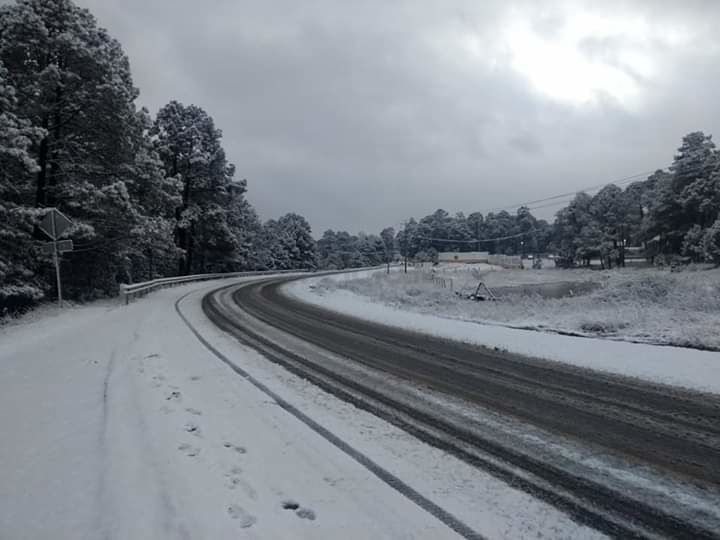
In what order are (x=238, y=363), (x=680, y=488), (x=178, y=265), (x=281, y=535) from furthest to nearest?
(x=178, y=265) < (x=238, y=363) < (x=680, y=488) < (x=281, y=535)

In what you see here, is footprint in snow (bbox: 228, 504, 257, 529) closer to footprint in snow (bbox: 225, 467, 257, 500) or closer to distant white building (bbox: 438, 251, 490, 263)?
footprint in snow (bbox: 225, 467, 257, 500)

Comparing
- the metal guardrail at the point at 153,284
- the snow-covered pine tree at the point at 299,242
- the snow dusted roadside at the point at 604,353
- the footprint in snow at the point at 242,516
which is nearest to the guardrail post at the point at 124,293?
the metal guardrail at the point at 153,284

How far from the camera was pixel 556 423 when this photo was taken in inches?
185

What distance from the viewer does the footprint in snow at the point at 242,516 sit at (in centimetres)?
275

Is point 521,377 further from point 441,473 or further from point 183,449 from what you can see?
point 183,449

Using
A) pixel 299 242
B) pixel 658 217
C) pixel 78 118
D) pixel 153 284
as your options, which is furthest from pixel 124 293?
pixel 658 217

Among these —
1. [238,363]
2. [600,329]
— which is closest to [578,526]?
[238,363]

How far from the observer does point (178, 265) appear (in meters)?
38.1

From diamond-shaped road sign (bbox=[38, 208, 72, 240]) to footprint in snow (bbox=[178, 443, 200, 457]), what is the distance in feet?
37.2

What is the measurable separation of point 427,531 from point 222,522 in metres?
1.41

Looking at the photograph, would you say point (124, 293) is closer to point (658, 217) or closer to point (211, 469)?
point (211, 469)

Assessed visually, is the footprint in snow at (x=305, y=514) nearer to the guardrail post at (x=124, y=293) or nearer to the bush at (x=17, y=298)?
the bush at (x=17, y=298)

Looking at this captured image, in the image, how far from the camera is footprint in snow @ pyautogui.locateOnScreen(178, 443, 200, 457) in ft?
12.2

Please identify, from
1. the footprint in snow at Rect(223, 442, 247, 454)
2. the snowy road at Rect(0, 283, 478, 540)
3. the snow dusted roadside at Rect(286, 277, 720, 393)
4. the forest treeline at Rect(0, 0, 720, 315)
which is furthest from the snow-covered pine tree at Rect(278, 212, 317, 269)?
the footprint in snow at Rect(223, 442, 247, 454)
